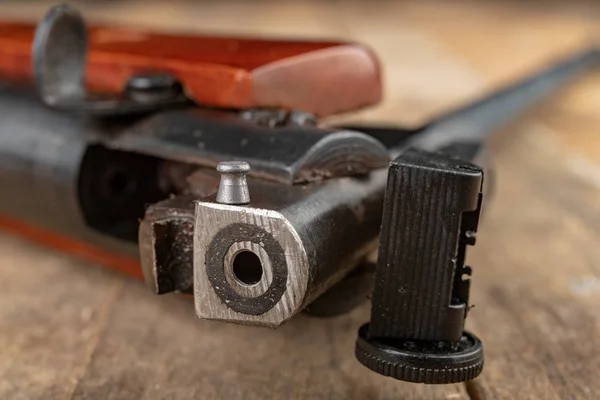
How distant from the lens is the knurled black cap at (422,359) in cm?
44

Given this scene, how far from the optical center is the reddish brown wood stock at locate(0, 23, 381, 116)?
61cm

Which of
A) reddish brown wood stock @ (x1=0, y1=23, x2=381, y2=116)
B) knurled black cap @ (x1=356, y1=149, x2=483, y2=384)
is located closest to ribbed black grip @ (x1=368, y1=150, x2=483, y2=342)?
knurled black cap @ (x1=356, y1=149, x2=483, y2=384)

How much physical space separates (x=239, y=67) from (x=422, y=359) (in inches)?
11.4

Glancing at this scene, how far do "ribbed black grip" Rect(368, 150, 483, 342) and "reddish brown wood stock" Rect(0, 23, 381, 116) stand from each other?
20 centimetres

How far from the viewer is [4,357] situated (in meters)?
0.51

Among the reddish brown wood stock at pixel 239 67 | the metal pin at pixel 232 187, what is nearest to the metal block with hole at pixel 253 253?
the metal pin at pixel 232 187

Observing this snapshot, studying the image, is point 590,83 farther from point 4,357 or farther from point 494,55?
point 4,357

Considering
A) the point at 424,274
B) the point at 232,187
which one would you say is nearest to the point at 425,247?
the point at 424,274

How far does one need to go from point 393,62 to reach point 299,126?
1353mm

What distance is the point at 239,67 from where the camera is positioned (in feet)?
1.99

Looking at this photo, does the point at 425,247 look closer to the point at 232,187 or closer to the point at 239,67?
the point at 232,187

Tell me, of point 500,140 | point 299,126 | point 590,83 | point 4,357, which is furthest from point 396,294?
point 590,83

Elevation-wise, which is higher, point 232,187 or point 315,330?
point 232,187

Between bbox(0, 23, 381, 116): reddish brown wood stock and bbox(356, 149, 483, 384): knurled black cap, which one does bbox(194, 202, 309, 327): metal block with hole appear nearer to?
bbox(356, 149, 483, 384): knurled black cap
